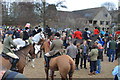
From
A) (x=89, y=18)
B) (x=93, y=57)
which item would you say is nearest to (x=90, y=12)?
(x=89, y=18)

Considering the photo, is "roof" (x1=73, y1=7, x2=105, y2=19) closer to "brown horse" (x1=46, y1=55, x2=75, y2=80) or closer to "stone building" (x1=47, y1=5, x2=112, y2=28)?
"stone building" (x1=47, y1=5, x2=112, y2=28)

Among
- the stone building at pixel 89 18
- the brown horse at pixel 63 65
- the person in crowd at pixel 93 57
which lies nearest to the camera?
the brown horse at pixel 63 65

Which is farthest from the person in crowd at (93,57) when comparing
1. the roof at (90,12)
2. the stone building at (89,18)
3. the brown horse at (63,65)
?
the roof at (90,12)

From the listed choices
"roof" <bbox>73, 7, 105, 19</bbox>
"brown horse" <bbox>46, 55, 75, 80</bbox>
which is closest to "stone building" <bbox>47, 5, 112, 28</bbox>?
"roof" <bbox>73, 7, 105, 19</bbox>

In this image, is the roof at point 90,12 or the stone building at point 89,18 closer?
the stone building at point 89,18

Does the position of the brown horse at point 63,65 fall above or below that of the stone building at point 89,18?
below

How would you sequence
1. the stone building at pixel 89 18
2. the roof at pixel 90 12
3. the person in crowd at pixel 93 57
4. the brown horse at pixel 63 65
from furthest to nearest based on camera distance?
the roof at pixel 90 12, the stone building at pixel 89 18, the person in crowd at pixel 93 57, the brown horse at pixel 63 65

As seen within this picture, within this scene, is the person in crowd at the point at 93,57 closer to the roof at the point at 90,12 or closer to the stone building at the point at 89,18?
the stone building at the point at 89,18

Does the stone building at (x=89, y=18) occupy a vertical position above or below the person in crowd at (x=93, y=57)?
above

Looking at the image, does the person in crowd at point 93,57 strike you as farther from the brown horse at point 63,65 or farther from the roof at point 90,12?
the roof at point 90,12

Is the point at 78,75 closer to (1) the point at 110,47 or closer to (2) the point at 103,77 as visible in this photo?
(2) the point at 103,77

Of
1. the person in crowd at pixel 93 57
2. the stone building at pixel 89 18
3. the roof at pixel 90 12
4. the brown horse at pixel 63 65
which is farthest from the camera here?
the roof at pixel 90 12

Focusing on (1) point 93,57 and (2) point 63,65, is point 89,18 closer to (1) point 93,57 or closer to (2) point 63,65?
(1) point 93,57

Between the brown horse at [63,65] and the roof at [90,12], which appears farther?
the roof at [90,12]
